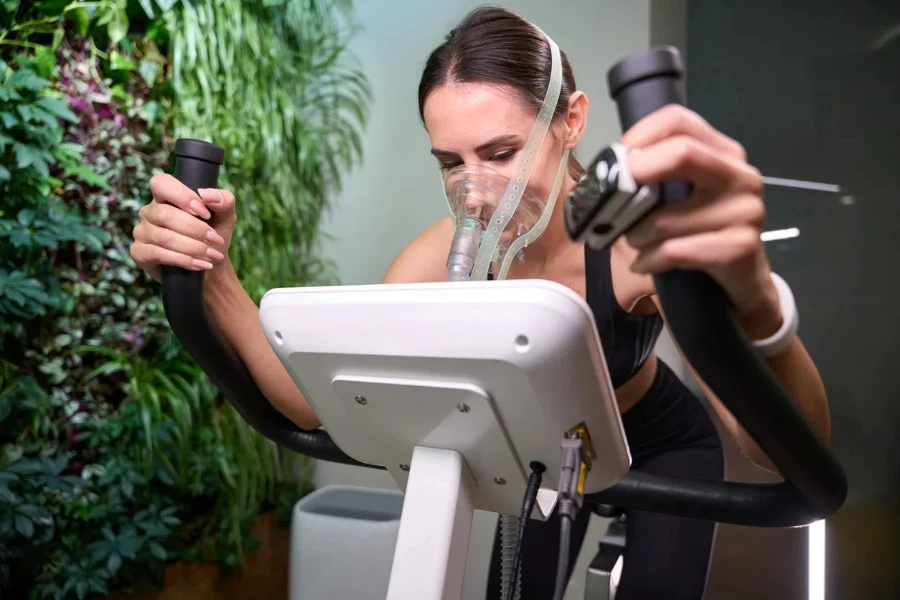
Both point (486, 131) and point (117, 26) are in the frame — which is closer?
point (486, 131)

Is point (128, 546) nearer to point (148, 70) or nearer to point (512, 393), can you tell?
point (148, 70)

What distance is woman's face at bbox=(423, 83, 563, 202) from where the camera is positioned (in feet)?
3.36

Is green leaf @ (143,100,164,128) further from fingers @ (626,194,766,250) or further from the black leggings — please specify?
fingers @ (626,194,766,250)

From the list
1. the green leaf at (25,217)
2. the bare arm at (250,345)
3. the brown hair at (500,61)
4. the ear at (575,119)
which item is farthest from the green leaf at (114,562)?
the ear at (575,119)

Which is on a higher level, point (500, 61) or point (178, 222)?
point (500, 61)

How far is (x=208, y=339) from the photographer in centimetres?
76

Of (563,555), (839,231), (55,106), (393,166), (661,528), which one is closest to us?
(563,555)


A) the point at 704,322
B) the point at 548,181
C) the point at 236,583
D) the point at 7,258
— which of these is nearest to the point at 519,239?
the point at 548,181

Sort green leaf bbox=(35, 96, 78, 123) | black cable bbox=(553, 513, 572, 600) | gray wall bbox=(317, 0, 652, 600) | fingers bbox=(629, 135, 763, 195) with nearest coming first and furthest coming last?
fingers bbox=(629, 135, 763, 195) → black cable bbox=(553, 513, 572, 600) → green leaf bbox=(35, 96, 78, 123) → gray wall bbox=(317, 0, 652, 600)

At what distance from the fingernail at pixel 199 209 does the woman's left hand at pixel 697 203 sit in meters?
0.58

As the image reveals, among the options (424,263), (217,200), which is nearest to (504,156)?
(424,263)

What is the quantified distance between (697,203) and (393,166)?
7.30 ft

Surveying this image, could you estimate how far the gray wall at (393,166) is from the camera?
92.4 inches

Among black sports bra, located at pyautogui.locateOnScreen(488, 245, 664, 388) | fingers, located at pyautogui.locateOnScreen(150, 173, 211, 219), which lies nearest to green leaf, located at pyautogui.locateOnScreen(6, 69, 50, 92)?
fingers, located at pyautogui.locateOnScreen(150, 173, 211, 219)
